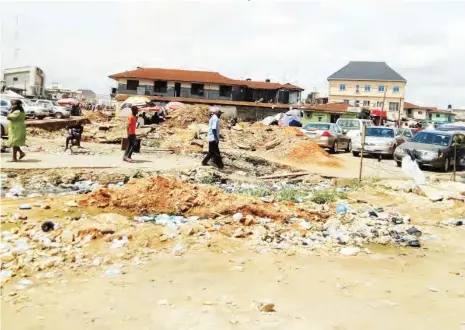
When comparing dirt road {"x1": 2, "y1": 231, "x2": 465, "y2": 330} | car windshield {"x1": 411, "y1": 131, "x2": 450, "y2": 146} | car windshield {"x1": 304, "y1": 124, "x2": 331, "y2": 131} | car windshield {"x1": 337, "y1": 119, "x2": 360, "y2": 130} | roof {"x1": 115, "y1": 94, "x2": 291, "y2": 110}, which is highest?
roof {"x1": 115, "y1": 94, "x2": 291, "y2": 110}

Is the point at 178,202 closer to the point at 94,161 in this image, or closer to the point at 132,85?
the point at 94,161

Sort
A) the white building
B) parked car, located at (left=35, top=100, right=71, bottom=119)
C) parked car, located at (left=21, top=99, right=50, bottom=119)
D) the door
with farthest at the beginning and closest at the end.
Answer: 1. the white building
2. the door
3. parked car, located at (left=35, top=100, right=71, bottom=119)
4. parked car, located at (left=21, top=99, right=50, bottom=119)

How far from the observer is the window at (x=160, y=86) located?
49.9 m

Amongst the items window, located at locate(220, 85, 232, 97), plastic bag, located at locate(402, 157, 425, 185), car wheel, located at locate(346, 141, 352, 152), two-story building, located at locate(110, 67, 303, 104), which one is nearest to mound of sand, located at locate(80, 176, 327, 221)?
plastic bag, located at locate(402, 157, 425, 185)

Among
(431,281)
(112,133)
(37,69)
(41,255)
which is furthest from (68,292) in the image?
(37,69)

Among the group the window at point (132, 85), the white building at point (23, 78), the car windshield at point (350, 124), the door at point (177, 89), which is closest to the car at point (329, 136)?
the car windshield at point (350, 124)

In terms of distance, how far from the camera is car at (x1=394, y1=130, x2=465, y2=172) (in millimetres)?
16328

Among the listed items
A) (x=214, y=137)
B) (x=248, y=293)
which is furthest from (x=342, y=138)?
(x=248, y=293)

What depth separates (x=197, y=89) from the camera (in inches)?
1964

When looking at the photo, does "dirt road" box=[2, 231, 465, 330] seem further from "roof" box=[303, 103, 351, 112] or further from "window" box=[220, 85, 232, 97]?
"roof" box=[303, 103, 351, 112]

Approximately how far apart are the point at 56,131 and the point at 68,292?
2098cm

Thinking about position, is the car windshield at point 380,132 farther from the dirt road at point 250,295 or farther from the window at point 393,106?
the window at point 393,106

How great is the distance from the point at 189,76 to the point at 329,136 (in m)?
31.5

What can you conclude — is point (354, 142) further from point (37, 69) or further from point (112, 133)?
point (37, 69)
